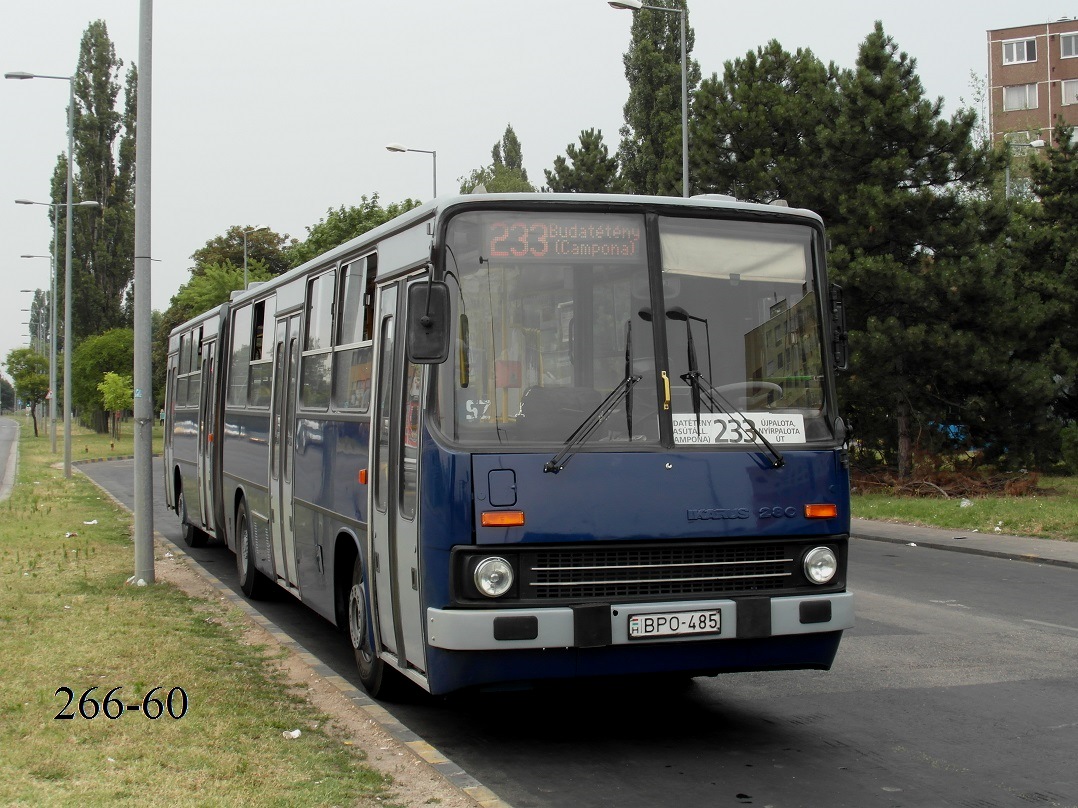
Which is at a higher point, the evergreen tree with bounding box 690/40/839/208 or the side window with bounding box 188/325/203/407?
the evergreen tree with bounding box 690/40/839/208

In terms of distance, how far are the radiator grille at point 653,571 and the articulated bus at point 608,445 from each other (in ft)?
0.03

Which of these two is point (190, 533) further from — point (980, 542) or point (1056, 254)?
point (1056, 254)

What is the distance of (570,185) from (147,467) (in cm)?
2787

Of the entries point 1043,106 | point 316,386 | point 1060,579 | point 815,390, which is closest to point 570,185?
point 1060,579

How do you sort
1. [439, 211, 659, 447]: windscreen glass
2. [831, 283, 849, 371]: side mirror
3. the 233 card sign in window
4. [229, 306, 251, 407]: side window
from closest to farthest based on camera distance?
[439, 211, 659, 447]: windscreen glass, the 233 card sign in window, [831, 283, 849, 371]: side mirror, [229, 306, 251, 407]: side window

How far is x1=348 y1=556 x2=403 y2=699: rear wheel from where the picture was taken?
26.8ft

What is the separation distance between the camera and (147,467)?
44.1ft

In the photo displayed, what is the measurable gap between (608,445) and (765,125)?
21783 millimetres

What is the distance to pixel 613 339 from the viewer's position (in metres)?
7.05

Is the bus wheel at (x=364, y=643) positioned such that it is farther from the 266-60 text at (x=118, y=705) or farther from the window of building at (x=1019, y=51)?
the window of building at (x=1019, y=51)

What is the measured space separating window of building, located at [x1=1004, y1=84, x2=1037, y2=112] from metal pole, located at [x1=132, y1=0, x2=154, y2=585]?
74.0 meters

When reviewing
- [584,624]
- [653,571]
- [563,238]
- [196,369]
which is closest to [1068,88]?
[196,369]

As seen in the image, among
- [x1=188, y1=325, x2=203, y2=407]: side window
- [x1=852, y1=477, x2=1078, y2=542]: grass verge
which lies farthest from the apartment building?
[x1=188, y1=325, x2=203, y2=407]: side window

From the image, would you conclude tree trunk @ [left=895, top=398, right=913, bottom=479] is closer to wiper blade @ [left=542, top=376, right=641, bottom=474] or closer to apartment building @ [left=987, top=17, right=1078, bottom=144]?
wiper blade @ [left=542, top=376, right=641, bottom=474]
